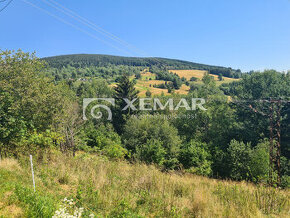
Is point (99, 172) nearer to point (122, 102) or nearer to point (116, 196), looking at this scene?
point (116, 196)

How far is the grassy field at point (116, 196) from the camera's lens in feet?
10.8

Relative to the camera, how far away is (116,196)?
394cm

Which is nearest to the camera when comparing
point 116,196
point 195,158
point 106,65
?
point 116,196

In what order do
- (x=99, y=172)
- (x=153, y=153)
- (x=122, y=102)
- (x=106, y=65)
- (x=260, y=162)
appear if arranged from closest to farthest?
(x=99, y=172), (x=260, y=162), (x=153, y=153), (x=122, y=102), (x=106, y=65)

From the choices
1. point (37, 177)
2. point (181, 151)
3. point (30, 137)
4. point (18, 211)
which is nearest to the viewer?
point (18, 211)

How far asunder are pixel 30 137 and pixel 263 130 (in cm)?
2539

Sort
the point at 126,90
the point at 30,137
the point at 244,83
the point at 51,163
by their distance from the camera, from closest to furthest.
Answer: the point at 51,163 → the point at 30,137 → the point at 244,83 → the point at 126,90

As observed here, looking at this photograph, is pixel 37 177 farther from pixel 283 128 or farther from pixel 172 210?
pixel 283 128

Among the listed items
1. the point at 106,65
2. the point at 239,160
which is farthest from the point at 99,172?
the point at 106,65

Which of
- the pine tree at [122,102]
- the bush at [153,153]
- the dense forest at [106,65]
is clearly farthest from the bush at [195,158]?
the dense forest at [106,65]

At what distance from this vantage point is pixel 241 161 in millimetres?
18281

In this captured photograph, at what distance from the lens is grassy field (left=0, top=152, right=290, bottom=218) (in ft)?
10.8

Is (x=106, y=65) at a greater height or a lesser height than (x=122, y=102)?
greater

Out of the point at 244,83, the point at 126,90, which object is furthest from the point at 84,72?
the point at 244,83
